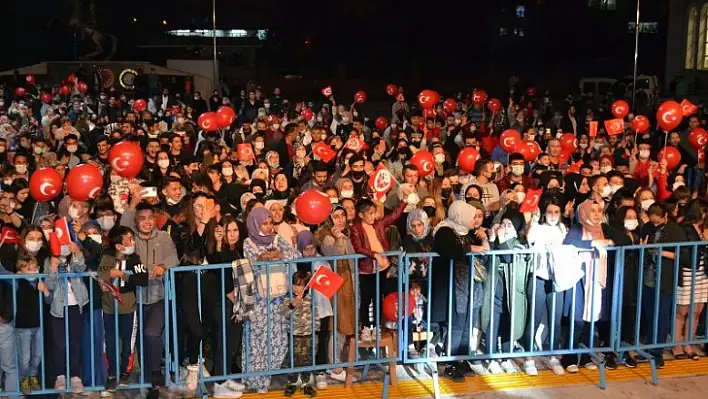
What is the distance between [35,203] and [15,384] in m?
3.05

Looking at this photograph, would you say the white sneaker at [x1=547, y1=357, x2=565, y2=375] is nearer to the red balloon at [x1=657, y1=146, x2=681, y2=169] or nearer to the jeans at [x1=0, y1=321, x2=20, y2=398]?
the jeans at [x1=0, y1=321, x2=20, y2=398]

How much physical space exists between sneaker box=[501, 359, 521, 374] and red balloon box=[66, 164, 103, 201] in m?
4.25

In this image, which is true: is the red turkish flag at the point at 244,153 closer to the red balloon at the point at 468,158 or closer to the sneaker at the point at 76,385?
the red balloon at the point at 468,158

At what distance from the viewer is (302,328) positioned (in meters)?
7.22

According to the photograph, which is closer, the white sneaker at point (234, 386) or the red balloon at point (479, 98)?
the white sneaker at point (234, 386)

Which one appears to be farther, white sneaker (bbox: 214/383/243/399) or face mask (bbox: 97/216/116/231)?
face mask (bbox: 97/216/116/231)

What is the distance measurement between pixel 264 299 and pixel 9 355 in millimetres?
2065

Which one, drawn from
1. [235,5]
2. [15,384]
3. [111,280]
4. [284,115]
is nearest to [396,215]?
[111,280]

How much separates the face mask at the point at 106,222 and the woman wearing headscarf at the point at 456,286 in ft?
9.80

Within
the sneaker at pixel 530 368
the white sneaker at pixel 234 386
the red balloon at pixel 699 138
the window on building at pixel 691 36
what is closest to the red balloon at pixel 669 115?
the red balloon at pixel 699 138

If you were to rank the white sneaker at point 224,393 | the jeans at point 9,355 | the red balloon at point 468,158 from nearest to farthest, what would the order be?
the jeans at point 9,355 → the white sneaker at point 224,393 → the red balloon at point 468,158

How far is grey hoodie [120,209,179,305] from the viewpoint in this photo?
6.89 m

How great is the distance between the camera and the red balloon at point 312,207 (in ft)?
24.4

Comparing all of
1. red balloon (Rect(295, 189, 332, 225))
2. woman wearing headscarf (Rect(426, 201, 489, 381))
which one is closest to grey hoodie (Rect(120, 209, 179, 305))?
red balloon (Rect(295, 189, 332, 225))
